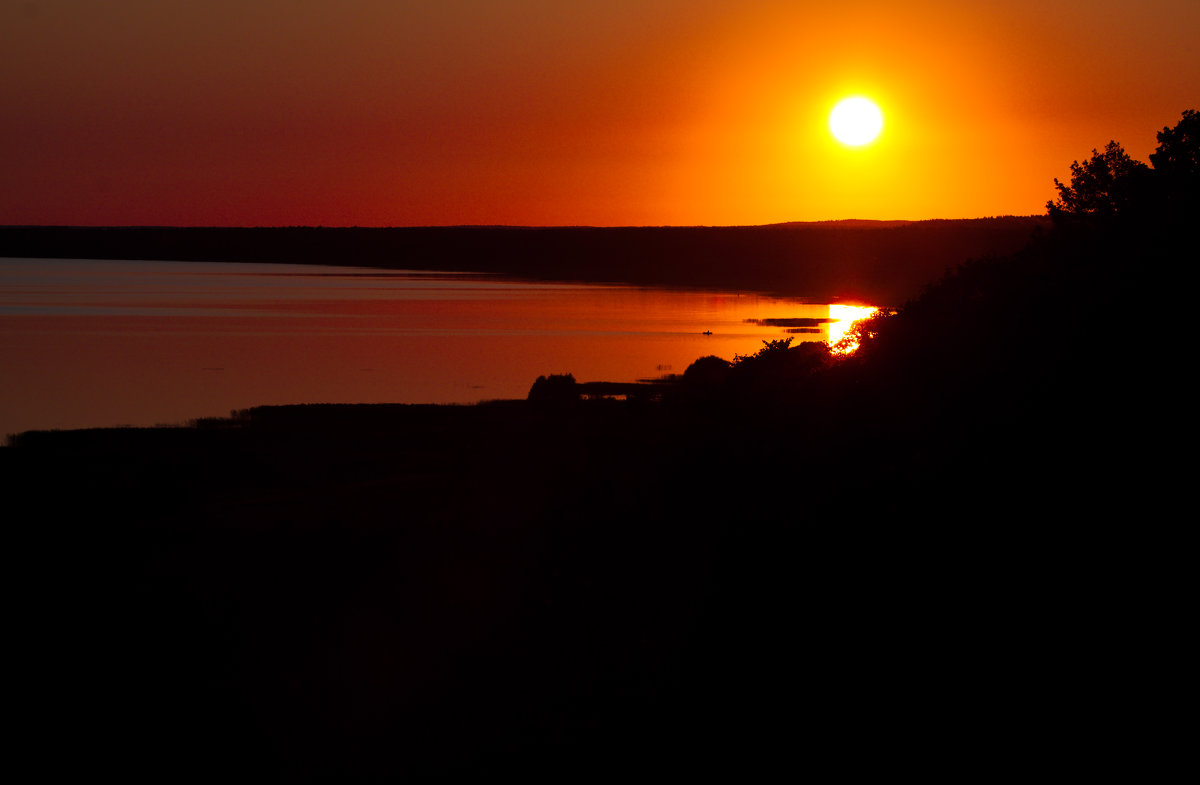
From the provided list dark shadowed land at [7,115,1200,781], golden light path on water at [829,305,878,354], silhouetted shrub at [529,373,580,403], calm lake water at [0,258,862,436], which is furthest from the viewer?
→ golden light path on water at [829,305,878,354]

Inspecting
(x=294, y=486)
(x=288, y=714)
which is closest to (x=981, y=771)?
(x=288, y=714)

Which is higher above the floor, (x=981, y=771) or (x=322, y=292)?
(x=322, y=292)

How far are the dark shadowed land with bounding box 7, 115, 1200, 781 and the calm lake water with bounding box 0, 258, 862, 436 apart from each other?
2595 cm

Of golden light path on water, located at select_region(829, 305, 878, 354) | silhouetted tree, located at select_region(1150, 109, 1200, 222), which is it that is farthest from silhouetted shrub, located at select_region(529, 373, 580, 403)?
golden light path on water, located at select_region(829, 305, 878, 354)

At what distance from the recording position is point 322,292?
131m

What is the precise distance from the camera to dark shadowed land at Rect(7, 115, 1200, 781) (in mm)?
8898

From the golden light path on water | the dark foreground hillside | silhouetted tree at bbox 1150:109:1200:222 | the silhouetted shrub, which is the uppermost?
Result: the golden light path on water

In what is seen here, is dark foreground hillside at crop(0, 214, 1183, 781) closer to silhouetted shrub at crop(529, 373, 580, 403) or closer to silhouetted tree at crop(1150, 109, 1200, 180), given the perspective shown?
silhouetted tree at crop(1150, 109, 1200, 180)

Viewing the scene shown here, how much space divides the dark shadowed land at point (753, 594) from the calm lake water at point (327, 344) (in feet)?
85.2

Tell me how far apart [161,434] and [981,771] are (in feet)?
93.8

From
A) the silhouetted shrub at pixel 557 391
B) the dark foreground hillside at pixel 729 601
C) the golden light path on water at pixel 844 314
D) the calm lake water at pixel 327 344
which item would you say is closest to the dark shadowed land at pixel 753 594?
the dark foreground hillside at pixel 729 601

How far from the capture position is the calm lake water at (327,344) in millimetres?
46688

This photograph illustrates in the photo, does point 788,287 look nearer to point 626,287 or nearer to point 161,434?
point 626,287

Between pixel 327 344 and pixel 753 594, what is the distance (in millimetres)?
61378
